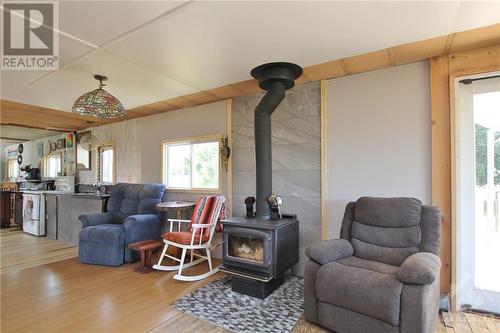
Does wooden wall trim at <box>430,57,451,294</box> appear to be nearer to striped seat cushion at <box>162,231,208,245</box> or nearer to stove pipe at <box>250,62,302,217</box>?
stove pipe at <box>250,62,302,217</box>

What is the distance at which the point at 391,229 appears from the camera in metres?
2.33

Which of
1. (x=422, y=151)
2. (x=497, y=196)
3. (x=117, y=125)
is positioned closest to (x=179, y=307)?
(x=422, y=151)

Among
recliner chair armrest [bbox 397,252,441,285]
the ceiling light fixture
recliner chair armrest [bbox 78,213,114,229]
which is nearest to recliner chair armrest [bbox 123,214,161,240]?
recliner chair armrest [bbox 78,213,114,229]

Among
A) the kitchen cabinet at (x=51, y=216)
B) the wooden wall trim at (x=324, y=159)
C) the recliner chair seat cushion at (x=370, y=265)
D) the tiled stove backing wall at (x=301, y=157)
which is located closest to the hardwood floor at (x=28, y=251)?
the kitchen cabinet at (x=51, y=216)

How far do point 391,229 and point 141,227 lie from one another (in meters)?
3.16

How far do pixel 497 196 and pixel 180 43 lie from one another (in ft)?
10.1

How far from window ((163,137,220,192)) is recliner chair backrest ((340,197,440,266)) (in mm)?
2033

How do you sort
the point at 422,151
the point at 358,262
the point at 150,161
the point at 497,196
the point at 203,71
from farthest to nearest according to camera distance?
the point at 150,161
the point at 203,71
the point at 422,151
the point at 497,196
the point at 358,262

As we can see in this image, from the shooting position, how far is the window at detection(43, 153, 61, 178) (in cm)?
663

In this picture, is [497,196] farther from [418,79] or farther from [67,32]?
[67,32]

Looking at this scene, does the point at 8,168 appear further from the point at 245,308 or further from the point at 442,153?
the point at 442,153

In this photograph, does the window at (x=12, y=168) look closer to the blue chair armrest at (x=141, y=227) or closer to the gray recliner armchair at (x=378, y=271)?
the blue chair armrest at (x=141, y=227)

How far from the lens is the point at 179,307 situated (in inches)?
93.4

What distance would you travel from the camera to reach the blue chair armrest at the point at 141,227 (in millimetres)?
3619
